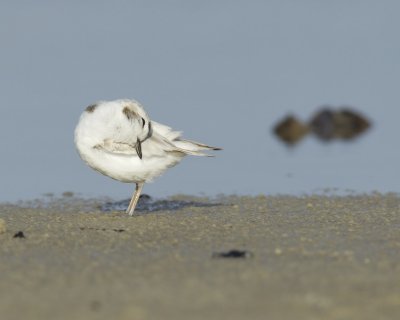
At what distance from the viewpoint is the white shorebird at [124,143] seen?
11.0 m

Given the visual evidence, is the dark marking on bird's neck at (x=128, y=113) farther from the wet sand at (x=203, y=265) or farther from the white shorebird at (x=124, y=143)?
the wet sand at (x=203, y=265)

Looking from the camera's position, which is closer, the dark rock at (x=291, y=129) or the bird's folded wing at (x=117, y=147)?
the bird's folded wing at (x=117, y=147)

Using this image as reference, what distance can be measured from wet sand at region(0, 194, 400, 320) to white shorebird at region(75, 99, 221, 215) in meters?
0.51

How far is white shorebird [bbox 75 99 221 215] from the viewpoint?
11016mm

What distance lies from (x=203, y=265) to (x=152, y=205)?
17.2 feet

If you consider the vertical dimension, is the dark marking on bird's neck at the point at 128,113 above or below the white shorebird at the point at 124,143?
above

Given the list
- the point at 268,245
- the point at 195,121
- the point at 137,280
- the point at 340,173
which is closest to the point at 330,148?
the point at 195,121

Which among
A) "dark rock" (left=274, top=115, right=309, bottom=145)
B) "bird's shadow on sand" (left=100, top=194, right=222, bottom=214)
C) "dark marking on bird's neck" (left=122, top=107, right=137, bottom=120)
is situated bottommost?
"bird's shadow on sand" (left=100, top=194, right=222, bottom=214)

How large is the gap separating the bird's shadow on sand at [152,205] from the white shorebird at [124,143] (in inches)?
39.5

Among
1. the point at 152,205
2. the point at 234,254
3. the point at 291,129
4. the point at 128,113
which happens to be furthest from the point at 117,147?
the point at 291,129

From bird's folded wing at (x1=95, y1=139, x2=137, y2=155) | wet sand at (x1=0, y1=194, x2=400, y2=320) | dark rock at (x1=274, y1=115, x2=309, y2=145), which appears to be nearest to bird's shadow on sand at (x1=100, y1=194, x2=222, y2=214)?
wet sand at (x1=0, y1=194, x2=400, y2=320)

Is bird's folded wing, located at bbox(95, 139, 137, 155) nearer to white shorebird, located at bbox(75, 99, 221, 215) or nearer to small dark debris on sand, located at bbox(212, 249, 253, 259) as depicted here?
white shorebird, located at bbox(75, 99, 221, 215)

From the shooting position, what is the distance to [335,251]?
334 inches

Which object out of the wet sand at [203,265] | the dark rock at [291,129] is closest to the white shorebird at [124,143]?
the wet sand at [203,265]
